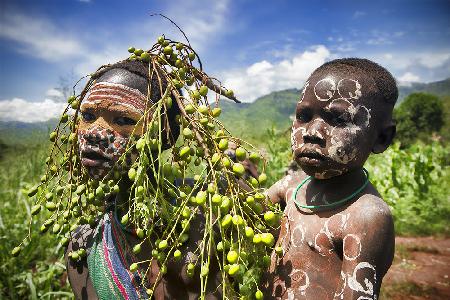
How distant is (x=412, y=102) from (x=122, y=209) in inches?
2159

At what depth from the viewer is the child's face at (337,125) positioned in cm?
140

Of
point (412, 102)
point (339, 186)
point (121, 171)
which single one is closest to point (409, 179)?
point (339, 186)

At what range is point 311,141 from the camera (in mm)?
1428

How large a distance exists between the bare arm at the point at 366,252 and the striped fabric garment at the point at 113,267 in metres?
0.89

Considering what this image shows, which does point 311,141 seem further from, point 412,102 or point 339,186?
point 412,102

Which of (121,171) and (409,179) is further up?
(121,171)

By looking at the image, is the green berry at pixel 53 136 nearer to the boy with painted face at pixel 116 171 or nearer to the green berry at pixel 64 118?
the green berry at pixel 64 118

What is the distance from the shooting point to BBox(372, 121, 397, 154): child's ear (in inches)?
59.1

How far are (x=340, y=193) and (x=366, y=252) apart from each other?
0.95ft

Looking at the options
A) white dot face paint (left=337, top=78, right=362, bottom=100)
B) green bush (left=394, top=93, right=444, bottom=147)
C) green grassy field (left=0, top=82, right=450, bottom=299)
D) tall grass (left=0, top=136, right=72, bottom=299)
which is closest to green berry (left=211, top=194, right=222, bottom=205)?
white dot face paint (left=337, top=78, right=362, bottom=100)

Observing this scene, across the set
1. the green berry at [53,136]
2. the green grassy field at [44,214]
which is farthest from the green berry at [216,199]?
the green grassy field at [44,214]

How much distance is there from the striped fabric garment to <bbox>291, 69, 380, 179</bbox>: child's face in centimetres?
93

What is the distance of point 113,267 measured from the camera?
5.39 ft

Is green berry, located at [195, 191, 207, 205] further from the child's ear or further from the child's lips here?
the child's ear
